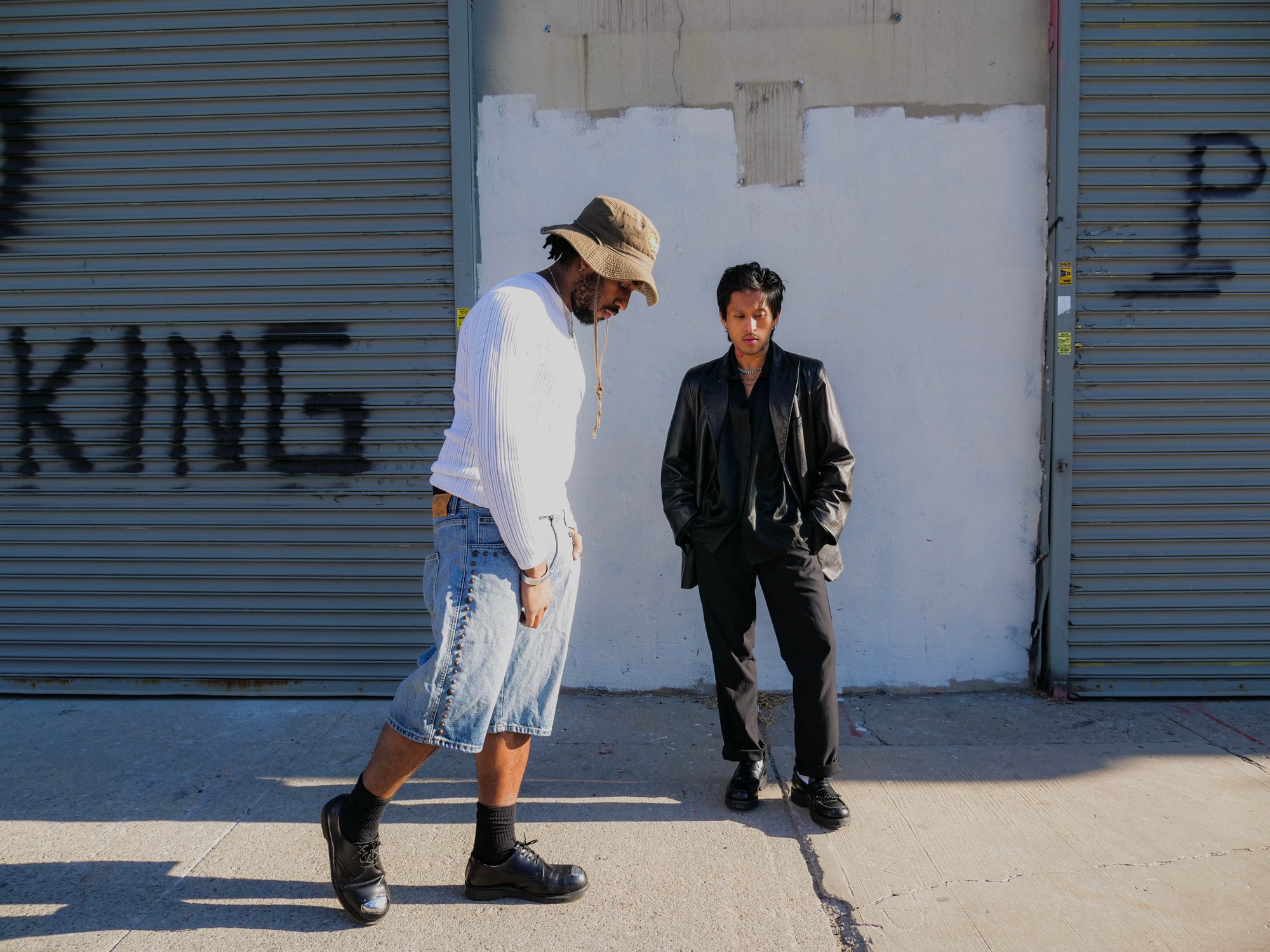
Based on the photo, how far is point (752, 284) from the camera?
9.98ft

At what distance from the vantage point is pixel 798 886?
268cm

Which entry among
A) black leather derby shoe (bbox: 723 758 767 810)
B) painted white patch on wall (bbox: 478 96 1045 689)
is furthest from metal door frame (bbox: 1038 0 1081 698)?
black leather derby shoe (bbox: 723 758 767 810)

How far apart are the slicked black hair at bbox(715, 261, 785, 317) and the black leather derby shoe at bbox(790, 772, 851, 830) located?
66.6 inches

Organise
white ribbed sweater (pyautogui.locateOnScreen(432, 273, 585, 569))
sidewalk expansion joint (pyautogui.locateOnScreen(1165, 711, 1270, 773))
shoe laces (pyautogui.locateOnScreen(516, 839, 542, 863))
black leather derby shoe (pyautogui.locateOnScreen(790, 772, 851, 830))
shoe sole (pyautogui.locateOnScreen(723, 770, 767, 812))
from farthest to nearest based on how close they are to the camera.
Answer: sidewalk expansion joint (pyautogui.locateOnScreen(1165, 711, 1270, 773)) → shoe sole (pyautogui.locateOnScreen(723, 770, 767, 812)) → black leather derby shoe (pyautogui.locateOnScreen(790, 772, 851, 830)) → shoe laces (pyautogui.locateOnScreen(516, 839, 542, 863)) → white ribbed sweater (pyautogui.locateOnScreen(432, 273, 585, 569))

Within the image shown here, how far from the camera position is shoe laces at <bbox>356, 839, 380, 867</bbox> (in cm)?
248

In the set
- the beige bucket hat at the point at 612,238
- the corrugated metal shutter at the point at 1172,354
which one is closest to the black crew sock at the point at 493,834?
the beige bucket hat at the point at 612,238

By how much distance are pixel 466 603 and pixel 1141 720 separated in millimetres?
3344

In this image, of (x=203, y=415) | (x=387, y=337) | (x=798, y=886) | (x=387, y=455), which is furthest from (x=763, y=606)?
(x=203, y=415)

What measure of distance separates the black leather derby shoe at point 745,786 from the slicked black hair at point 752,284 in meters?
1.64

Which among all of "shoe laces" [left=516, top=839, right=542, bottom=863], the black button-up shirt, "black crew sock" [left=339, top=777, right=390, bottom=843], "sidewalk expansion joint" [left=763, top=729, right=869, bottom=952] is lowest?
"sidewalk expansion joint" [left=763, top=729, right=869, bottom=952]

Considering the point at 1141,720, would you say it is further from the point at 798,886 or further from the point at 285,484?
the point at 285,484

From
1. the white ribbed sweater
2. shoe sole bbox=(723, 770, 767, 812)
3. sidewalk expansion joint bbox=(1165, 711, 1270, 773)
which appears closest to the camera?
the white ribbed sweater

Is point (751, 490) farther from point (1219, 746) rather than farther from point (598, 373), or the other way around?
point (1219, 746)

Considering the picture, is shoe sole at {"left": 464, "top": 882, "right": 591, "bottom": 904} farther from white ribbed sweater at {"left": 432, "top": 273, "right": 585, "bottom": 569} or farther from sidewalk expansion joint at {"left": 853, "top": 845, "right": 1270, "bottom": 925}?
white ribbed sweater at {"left": 432, "top": 273, "right": 585, "bottom": 569}
